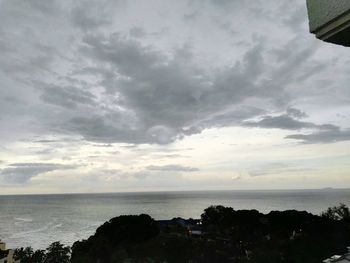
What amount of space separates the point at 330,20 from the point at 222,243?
4758 centimetres

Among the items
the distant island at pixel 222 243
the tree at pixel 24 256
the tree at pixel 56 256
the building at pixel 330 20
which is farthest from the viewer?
the tree at pixel 24 256

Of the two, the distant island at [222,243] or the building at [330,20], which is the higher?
the building at [330,20]

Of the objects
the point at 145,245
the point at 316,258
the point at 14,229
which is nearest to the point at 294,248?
the point at 316,258

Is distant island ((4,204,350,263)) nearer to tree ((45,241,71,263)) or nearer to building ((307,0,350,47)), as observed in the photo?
tree ((45,241,71,263))

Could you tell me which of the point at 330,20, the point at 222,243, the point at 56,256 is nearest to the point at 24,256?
the point at 56,256

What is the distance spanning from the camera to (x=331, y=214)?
67188 mm

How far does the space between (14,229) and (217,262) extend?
329ft

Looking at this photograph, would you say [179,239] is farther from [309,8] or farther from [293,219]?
[309,8]

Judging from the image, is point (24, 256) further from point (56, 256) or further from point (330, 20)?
point (330, 20)

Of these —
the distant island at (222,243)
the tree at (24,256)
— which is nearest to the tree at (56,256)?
the distant island at (222,243)

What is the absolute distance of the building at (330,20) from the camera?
1704 mm

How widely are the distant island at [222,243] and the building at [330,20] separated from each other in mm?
34058

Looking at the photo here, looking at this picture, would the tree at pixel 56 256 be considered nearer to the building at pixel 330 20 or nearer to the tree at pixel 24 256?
the tree at pixel 24 256

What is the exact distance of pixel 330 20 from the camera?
69.2 inches
